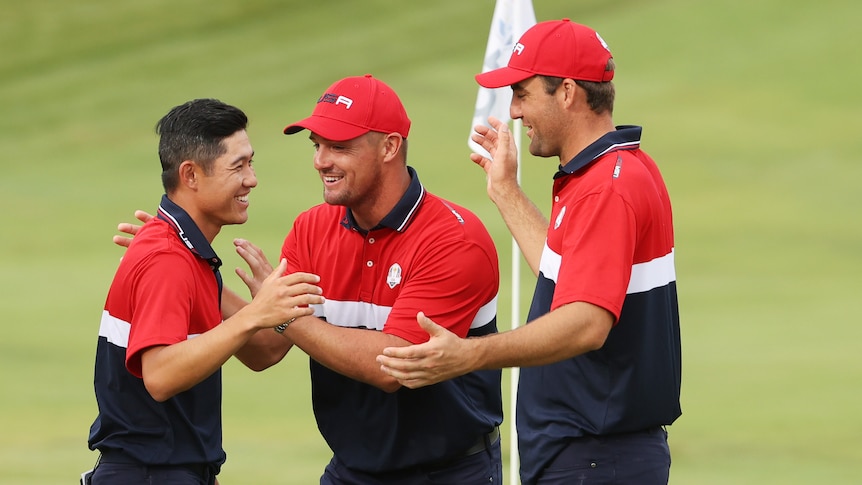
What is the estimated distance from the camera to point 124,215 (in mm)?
17156

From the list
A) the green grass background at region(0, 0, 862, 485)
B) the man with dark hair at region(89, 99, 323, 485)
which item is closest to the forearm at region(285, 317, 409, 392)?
the man with dark hair at region(89, 99, 323, 485)

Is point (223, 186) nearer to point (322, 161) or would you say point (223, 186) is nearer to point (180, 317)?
point (322, 161)

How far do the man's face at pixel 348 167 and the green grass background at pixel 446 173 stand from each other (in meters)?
4.29

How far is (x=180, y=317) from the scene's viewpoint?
474 centimetres

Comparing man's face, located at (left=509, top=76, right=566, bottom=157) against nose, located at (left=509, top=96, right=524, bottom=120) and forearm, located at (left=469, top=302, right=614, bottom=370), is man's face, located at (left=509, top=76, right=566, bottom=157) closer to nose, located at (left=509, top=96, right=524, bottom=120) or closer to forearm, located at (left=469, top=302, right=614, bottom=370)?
nose, located at (left=509, top=96, right=524, bottom=120)

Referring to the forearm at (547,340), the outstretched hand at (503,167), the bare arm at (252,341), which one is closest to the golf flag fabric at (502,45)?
the outstretched hand at (503,167)

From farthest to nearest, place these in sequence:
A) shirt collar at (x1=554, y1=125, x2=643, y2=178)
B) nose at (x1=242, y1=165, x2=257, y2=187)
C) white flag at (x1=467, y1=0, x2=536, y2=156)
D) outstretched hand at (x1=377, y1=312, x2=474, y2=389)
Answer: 1. white flag at (x1=467, y1=0, x2=536, y2=156)
2. nose at (x1=242, y1=165, x2=257, y2=187)
3. shirt collar at (x1=554, y1=125, x2=643, y2=178)
4. outstretched hand at (x1=377, y1=312, x2=474, y2=389)

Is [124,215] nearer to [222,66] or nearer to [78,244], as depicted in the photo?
[78,244]

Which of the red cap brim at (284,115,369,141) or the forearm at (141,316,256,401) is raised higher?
the red cap brim at (284,115,369,141)

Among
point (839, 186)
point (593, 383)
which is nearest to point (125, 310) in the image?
point (593, 383)

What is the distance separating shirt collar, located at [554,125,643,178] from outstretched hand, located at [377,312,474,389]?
850 millimetres

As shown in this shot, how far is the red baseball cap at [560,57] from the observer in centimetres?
503

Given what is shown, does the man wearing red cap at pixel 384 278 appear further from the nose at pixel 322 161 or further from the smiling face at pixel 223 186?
the smiling face at pixel 223 186

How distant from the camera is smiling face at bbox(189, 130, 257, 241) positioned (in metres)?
5.24
